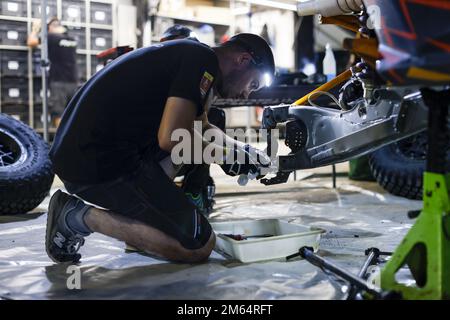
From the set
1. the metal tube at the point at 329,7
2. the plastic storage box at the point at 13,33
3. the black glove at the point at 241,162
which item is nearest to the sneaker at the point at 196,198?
the black glove at the point at 241,162

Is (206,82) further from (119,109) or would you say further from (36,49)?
(36,49)

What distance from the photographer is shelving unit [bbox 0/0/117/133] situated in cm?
571

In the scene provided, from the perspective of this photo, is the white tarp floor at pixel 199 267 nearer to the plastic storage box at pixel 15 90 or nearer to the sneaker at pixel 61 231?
the sneaker at pixel 61 231

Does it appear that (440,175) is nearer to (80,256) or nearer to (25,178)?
(80,256)

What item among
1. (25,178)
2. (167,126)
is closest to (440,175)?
(167,126)

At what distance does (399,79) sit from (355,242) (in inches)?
41.3

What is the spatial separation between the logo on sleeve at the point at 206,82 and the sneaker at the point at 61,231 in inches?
22.1

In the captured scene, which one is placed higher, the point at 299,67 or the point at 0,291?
the point at 299,67

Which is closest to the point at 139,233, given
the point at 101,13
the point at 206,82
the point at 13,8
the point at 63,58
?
the point at 206,82

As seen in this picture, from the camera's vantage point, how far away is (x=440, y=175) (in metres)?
1.22

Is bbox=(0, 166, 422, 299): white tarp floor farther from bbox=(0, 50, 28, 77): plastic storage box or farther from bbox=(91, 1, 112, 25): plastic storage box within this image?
bbox=(91, 1, 112, 25): plastic storage box

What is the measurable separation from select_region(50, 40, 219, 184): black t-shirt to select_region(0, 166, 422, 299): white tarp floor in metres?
0.32

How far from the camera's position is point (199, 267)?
5.56 feet

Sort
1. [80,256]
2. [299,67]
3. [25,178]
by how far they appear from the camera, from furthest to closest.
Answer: [299,67] < [25,178] < [80,256]
